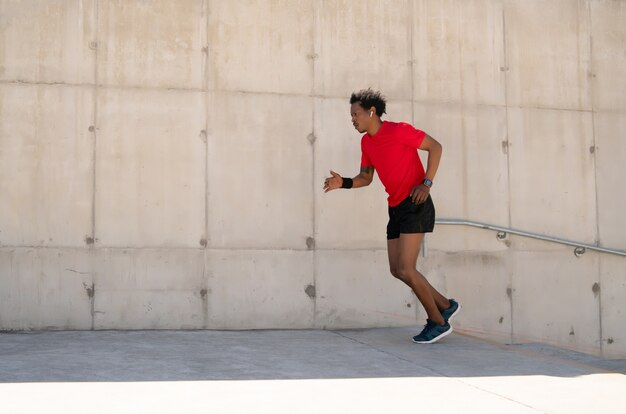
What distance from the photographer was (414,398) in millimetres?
3986

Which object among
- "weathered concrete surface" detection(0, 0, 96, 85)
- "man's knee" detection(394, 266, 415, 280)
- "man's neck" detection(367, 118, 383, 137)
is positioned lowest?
"man's knee" detection(394, 266, 415, 280)

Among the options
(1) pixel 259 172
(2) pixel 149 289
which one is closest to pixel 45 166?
(2) pixel 149 289

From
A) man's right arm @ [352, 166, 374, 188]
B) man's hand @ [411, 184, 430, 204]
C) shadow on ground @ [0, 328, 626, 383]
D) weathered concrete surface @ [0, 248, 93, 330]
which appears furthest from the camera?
weathered concrete surface @ [0, 248, 93, 330]

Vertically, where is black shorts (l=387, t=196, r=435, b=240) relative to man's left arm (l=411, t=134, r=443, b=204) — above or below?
below

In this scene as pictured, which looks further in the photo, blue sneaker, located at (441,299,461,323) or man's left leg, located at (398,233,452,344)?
blue sneaker, located at (441,299,461,323)

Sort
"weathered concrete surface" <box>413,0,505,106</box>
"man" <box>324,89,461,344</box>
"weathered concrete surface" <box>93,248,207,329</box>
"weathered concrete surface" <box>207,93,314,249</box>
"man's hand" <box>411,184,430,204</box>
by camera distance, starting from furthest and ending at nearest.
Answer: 1. "weathered concrete surface" <box>413,0,505,106</box>
2. "weathered concrete surface" <box>207,93,314,249</box>
3. "weathered concrete surface" <box>93,248,207,329</box>
4. "man" <box>324,89,461,344</box>
5. "man's hand" <box>411,184,430,204</box>

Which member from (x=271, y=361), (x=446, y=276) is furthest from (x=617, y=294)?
(x=271, y=361)

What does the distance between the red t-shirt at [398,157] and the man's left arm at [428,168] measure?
→ 0.20 ft

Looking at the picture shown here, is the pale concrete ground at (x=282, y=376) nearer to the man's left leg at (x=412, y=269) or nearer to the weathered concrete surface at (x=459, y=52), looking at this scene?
the man's left leg at (x=412, y=269)

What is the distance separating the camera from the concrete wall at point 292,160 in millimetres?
6422

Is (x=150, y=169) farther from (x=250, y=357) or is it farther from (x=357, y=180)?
(x=250, y=357)

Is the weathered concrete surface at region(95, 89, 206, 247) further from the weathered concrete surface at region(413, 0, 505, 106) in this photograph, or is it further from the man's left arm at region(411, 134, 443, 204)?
the weathered concrete surface at region(413, 0, 505, 106)

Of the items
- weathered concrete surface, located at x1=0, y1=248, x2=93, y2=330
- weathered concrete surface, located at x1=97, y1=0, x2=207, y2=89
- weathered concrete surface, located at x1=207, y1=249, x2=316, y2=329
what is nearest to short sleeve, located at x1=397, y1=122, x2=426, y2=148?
weathered concrete surface, located at x1=207, y1=249, x2=316, y2=329

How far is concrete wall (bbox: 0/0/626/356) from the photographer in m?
6.42
